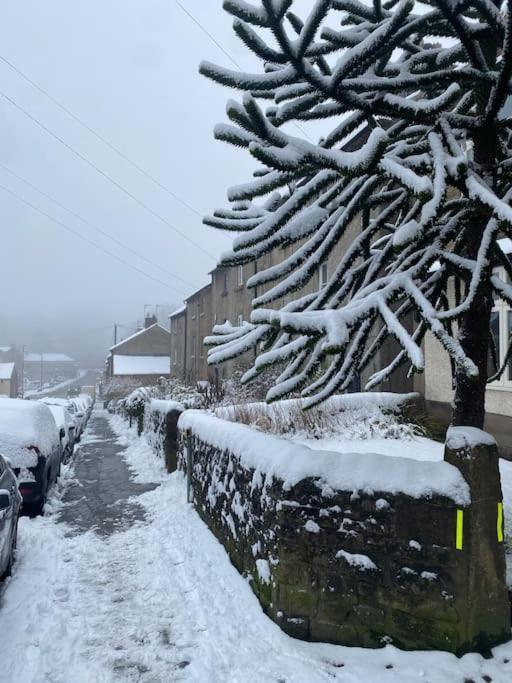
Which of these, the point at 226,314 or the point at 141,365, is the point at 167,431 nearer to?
the point at 226,314

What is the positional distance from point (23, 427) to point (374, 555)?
5.94m

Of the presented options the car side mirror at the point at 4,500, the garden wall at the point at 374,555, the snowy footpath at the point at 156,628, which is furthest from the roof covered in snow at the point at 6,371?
the garden wall at the point at 374,555

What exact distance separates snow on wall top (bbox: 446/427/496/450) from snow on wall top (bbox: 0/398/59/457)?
596cm

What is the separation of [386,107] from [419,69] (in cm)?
130

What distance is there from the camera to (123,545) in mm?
6289

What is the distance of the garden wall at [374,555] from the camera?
3.53 m

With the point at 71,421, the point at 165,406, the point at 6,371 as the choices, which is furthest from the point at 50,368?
the point at 165,406

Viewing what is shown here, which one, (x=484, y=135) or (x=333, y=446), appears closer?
(x=484, y=135)

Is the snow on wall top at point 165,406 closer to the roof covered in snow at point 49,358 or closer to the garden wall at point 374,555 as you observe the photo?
the garden wall at point 374,555

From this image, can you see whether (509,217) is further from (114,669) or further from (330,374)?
(114,669)

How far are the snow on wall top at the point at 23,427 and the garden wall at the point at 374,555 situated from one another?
4.55 metres

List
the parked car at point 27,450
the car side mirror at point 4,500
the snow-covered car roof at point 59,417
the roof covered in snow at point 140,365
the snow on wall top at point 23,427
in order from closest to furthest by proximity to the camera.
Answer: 1. the car side mirror at point 4,500
2. the parked car at point 27,450
3. the snow on wall top at point 23,427
4. the snow-covered car roof at point 59,417
5. the roof covered in snow at point 140,365

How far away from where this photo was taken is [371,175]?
370 centimetres

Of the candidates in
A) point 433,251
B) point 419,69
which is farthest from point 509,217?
point 419,69
